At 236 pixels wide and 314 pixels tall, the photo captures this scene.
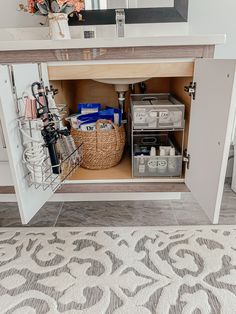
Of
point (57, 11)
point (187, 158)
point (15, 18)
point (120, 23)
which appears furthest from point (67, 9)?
point (187, 158)

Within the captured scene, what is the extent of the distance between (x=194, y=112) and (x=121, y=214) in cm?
56

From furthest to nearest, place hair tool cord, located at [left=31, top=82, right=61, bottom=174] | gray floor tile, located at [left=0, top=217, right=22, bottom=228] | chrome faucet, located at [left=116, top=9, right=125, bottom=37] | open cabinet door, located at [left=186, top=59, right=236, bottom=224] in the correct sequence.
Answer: chrome faucet, located at [left=116, top=9, right=125, bottom=37] < gray floor tile, located at [left=0, top=217, right=22, bottom=228] < hair tool cord, located at [left=31, top=82, right=61, bottom=174] < open cabinet door, located at [left=186, top=59, right=236, bottom=224]

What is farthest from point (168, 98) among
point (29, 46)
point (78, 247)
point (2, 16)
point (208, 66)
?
point (2, 16)

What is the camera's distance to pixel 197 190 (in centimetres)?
89

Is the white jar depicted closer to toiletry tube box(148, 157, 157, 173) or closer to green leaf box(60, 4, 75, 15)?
green leaf box(60, 4, 75, 15)

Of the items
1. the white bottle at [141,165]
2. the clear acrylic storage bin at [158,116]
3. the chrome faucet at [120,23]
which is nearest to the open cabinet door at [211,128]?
the clear acrylic storage bin at [158,116]

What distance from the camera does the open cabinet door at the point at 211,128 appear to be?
68 cm

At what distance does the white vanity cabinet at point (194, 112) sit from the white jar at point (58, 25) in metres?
0.30

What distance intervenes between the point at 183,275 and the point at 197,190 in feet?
0.96

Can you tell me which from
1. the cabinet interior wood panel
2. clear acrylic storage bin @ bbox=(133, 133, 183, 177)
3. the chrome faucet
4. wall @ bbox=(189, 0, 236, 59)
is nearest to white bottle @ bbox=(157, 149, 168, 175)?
clear acrylic storage bin @ bbox=(133, 133, 183, 177)

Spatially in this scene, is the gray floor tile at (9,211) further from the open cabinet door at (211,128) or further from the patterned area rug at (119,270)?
the open cabinet door at (211,128)

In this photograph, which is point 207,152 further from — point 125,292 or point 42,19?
point 42,19

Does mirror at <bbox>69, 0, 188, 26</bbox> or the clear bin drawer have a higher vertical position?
mirror at <bbox>69, 0, 188, 26</bbox>

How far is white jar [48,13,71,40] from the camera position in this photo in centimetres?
111
